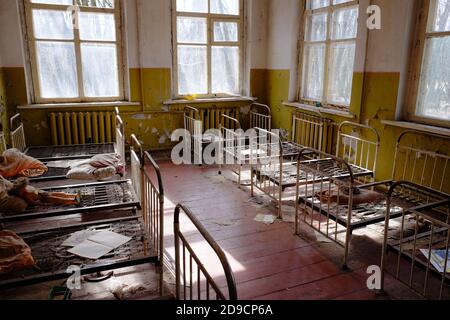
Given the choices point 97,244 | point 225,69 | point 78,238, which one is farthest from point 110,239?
point 225,69

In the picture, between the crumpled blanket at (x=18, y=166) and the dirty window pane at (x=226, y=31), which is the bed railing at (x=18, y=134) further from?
the dirty window pane at (x=226, y=31)

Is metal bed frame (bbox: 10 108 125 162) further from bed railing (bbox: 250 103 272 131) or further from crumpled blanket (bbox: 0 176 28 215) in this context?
bed railing (bbox: 250 103 272 131)

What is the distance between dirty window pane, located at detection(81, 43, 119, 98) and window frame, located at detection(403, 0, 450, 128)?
4.29 metres

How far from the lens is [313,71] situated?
18.7ft

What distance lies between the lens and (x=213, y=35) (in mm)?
6258

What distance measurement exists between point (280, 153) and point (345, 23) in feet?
7.93

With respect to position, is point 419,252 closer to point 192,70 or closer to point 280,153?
point 280,153

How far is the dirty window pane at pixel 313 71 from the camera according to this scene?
549 cm

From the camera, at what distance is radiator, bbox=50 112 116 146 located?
5.49 m

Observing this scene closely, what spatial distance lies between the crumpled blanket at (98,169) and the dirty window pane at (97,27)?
2.43 metres

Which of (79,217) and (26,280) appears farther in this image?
(79,217)
